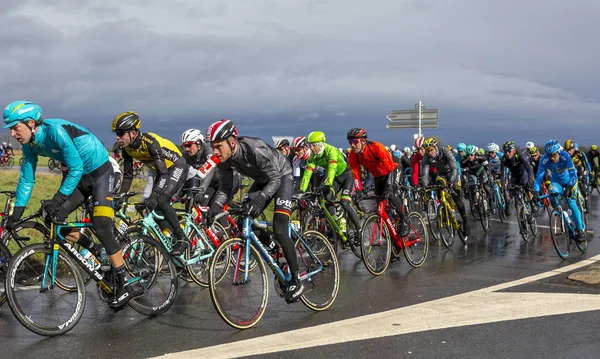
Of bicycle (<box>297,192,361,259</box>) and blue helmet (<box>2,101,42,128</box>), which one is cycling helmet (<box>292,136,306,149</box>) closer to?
bicycle (<box>297,192,361,259</box>)

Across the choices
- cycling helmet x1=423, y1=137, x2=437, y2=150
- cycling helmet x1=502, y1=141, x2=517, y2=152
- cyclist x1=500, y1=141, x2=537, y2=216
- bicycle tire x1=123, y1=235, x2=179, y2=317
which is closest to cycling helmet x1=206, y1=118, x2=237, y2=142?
bicycle tire x1=123, y1=235, x2=179, y2=317

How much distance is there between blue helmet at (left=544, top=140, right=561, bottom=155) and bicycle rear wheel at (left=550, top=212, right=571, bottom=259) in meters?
1.12

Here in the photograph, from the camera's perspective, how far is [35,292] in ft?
18.9

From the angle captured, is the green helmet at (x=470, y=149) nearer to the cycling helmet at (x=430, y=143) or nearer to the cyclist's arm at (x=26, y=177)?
the cycling helmet at (x=430, y=143)

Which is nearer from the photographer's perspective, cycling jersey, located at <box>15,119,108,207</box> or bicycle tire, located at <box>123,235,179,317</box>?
cycling jersey, located at <box>15,119,108,207</box>

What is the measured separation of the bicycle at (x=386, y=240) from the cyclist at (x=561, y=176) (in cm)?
250

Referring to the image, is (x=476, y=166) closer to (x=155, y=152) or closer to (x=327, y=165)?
(x=327, y=165)

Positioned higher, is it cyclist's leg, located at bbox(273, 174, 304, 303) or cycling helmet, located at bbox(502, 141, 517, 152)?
cycling helmet, located at bbox(502, 141, 517, 152)

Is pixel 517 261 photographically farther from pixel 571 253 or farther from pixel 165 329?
pixel 165 329

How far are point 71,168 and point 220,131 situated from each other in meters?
1.46

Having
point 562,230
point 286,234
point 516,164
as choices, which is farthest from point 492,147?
point 286,234

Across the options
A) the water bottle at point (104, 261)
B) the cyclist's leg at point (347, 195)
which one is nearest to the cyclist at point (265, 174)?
the water bottle at point (104, 261)

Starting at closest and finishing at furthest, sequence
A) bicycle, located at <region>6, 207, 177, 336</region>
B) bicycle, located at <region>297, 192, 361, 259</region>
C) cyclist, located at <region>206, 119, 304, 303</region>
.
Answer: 1. bicycle, located at <region>6, 207, 177, 336</region>
2. cyclist, located at <region>206, 119, 304, 303</region>
3. bicycle, located at <region>297, 192, 361, 259</region>

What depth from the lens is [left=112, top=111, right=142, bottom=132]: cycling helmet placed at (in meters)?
7.67
